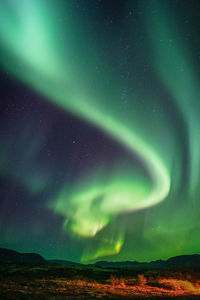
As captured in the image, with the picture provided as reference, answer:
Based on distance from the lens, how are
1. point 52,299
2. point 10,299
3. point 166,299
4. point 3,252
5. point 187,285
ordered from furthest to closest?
point 3,252, point 187,285, point 166,299, point 52,299, point 10,299

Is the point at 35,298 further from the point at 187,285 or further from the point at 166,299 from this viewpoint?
the point at 187,285

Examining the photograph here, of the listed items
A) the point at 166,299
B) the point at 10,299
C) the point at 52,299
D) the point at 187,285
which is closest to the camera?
the point at 10,299

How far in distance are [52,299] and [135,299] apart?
4944 mm

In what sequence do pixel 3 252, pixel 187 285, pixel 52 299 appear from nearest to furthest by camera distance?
1. pixel 52 299
2. pixel 187 285
3. pixel 3 252

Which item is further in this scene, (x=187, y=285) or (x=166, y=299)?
(x=187, y=285)

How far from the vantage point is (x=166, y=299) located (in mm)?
13273

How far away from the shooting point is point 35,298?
39.7ft

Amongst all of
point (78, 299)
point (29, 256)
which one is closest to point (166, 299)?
point (78, 299)

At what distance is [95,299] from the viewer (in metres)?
12.7

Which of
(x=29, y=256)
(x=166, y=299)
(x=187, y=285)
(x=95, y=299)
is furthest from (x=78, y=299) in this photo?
(x=29, y=256)

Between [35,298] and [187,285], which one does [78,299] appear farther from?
[187,285]

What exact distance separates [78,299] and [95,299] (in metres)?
0.97

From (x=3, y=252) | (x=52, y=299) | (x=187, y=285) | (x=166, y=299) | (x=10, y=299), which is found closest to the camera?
(x=10, y=299)

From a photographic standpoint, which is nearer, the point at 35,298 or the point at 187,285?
the point at 35,298
